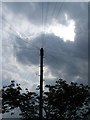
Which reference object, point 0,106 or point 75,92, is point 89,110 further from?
point 0,106

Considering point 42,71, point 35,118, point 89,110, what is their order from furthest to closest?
point 89,110, point 35,118, point 42,71

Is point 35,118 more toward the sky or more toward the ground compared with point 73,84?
more toward the ground

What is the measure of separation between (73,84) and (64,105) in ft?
10.8

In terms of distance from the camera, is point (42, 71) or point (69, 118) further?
point (69, 118)

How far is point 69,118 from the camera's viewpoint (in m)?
42.7

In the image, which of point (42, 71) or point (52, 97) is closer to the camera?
point (42, 71)

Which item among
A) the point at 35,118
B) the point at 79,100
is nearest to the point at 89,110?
the point at 79,100

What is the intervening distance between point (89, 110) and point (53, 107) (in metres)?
6.51

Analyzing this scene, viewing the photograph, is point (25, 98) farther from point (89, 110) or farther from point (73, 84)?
point (89, 110)

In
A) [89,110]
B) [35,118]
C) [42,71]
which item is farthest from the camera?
[89,110]

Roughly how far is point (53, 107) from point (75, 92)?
3.26 m

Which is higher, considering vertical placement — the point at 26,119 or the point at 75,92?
the point at 75,92

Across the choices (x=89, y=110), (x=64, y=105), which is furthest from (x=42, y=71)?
(x=89, y=110)

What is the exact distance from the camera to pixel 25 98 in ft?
142
